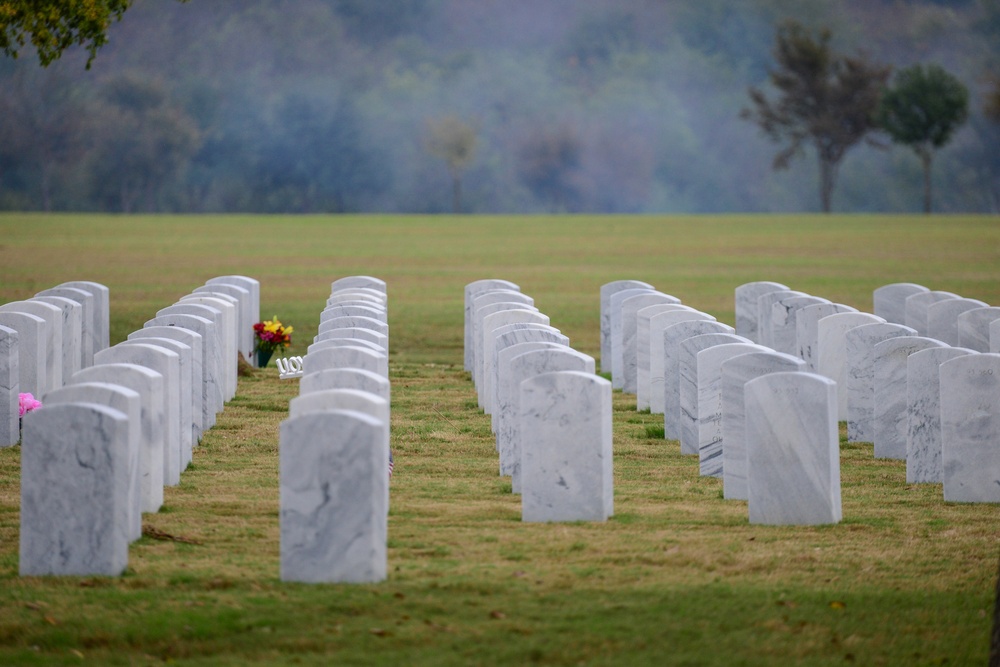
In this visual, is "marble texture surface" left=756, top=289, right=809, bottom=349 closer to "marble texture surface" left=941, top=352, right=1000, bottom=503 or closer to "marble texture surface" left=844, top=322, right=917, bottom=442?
"marble texture surface" left=844, top=322, right=917, bottom=442

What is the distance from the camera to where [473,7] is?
516ft

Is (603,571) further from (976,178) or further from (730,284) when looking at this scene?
(976,178)

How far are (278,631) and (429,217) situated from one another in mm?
62830

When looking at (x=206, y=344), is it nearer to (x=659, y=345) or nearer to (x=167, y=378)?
(x=167, y=378)

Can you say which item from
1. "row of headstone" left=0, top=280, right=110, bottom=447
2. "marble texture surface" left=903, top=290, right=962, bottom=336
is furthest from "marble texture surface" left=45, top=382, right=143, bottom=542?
"marble texture surface" left=903, top=290, right=962, bottom=336

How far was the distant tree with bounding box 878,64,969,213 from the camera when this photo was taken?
73.6 m

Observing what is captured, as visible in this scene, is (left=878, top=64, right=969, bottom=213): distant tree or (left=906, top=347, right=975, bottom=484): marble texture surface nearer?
(left=906, top=347, right=975, bottom=484): marble texture surface

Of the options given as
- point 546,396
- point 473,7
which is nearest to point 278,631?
point 546,396

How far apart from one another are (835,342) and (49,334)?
288 inches

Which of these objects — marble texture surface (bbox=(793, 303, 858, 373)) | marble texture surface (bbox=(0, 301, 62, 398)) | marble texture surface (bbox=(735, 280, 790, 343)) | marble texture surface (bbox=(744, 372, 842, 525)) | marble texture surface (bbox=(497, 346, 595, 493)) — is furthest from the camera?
marble texture surface (bbox=(735, 280, 790, 343))

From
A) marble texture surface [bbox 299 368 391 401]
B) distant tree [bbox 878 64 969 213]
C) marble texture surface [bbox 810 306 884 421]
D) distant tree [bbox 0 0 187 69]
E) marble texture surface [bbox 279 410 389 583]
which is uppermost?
distant tree [bbox 878 64 969 213]

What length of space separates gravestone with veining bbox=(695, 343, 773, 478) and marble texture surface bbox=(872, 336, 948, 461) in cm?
122

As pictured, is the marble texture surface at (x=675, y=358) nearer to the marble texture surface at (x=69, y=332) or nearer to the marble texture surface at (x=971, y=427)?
the marble texture surface at (x=971, y=427)

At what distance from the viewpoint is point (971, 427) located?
827 centimetres
